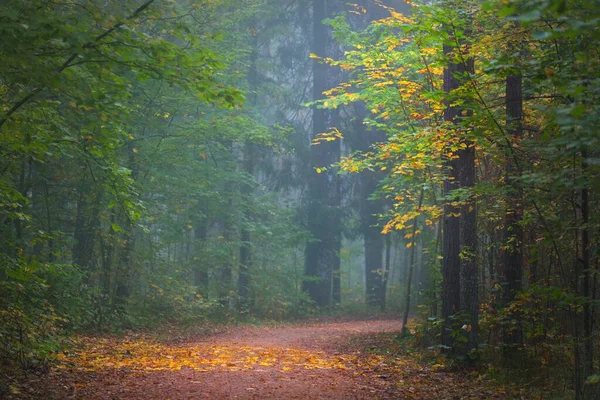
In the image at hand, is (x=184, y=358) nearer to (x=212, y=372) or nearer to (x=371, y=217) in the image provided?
(x=212, y=372)

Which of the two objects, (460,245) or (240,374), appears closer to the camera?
(240,374)

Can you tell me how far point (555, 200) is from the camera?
7.01 m

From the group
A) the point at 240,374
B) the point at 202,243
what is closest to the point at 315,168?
the point at 240,374

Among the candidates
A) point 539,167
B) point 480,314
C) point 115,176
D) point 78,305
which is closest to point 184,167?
point 78,305

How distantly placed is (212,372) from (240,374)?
478 mm

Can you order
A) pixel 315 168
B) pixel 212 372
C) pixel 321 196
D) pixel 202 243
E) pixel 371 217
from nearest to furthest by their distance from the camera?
pixel 212 372 < pixel 315 168 < pixel 202 243 < pixel 321 196 < pixel 371 217

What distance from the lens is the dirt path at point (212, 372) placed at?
23.7 feet

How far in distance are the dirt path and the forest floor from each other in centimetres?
1

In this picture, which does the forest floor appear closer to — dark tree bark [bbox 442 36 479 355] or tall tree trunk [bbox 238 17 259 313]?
dark tree bark [bbox 442 36 479 355]

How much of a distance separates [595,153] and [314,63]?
824 inches

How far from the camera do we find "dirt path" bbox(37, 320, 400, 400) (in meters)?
7.24

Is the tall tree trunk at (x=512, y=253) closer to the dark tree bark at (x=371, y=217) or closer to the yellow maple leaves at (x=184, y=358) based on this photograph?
the yellow maple leaves at (x=184, y=358)

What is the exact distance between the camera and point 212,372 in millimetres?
8883

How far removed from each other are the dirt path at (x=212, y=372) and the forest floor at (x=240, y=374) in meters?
0.01
